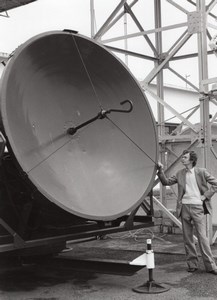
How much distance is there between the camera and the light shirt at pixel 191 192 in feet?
22.8

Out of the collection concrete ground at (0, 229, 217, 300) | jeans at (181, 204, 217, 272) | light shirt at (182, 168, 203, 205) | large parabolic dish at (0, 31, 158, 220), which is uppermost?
large parabolic dish at (0, 31, 158, 220)

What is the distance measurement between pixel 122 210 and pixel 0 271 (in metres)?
2.41

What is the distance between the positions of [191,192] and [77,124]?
6.17 feet

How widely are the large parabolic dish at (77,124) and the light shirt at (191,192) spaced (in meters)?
0.58

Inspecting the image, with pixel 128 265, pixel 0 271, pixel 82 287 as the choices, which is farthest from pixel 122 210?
pixel 0 271

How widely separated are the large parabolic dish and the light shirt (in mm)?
579

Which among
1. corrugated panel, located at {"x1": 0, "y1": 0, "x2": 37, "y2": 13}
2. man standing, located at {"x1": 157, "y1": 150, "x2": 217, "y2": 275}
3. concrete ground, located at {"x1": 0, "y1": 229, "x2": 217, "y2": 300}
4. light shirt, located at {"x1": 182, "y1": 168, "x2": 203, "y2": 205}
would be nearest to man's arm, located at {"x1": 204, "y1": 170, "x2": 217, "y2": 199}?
man standing, located at {"x1": 157, "y1": 150, "x2": 217, "y2": 275}

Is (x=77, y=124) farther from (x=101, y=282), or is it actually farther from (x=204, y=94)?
(x=204, y=94)

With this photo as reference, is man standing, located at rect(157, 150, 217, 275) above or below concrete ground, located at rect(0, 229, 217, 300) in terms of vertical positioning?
above

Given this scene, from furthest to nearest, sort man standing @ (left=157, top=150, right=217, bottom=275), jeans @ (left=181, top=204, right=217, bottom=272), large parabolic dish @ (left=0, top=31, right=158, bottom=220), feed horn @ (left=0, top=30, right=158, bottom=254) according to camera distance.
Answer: man standing @ (left=157, top=150, right=217, bottom=275) → jeans @ (left=181, top=204, right=217, bottom=272) → large parabolic dish @ (left=0, top=31, right=158, bottom=220) → feed horn @ (left=0, top=30, right=158, bottom=254)

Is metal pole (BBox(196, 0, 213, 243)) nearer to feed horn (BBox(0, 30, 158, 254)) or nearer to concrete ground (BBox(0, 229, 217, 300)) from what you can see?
concrete ground (BBox(0, 229, 217, 300))

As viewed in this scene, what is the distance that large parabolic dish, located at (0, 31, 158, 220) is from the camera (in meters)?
Answer: 5.59

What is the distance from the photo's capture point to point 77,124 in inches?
260

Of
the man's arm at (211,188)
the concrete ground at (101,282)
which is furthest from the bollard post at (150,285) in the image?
the man's arm at (211,188)
